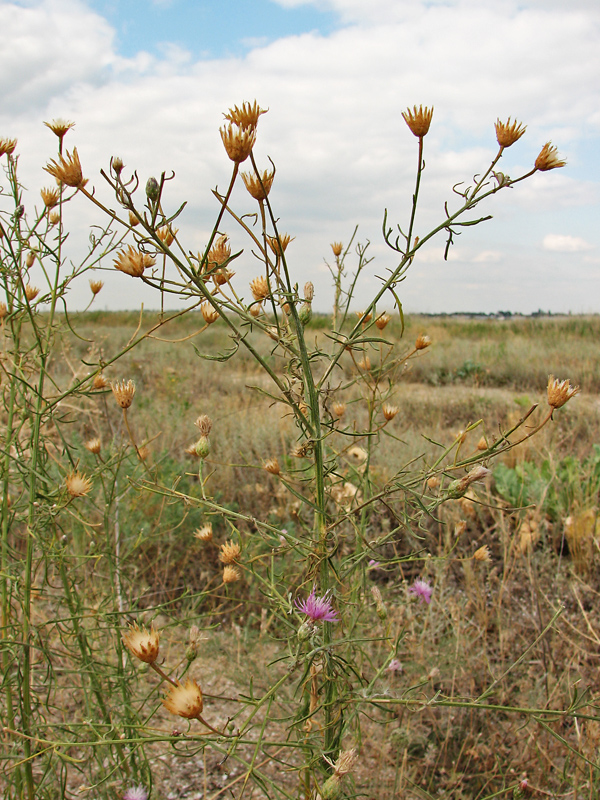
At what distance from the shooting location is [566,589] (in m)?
2.20

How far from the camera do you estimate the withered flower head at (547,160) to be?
2.45 feet

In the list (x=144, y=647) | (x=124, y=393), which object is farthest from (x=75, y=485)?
(x=144, y=647)

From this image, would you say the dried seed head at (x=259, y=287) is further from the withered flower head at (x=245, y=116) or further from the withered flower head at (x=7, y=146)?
the withered flower head at (x=7, y=146)

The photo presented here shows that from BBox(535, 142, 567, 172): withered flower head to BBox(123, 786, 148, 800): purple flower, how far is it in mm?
1206

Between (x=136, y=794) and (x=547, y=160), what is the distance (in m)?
1.22

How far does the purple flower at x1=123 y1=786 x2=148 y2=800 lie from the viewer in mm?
1013

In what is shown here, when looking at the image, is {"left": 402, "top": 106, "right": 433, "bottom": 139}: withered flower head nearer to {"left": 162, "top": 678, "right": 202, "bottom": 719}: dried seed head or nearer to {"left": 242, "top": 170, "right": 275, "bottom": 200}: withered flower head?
{"left": 242, "top": 170, "right": 275, "bottom": 200}: withered flower head

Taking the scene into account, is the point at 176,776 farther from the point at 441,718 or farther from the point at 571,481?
the point at 571,481

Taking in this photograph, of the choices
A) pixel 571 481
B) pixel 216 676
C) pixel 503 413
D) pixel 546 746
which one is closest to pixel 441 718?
pixel 546 746

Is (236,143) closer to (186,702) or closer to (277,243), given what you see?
(277,243)

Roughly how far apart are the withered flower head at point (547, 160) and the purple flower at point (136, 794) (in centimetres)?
121

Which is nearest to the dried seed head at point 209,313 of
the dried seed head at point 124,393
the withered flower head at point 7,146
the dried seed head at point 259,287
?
the dried seed head at point 259,287

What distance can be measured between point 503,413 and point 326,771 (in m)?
4.52

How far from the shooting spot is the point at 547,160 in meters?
0.75
